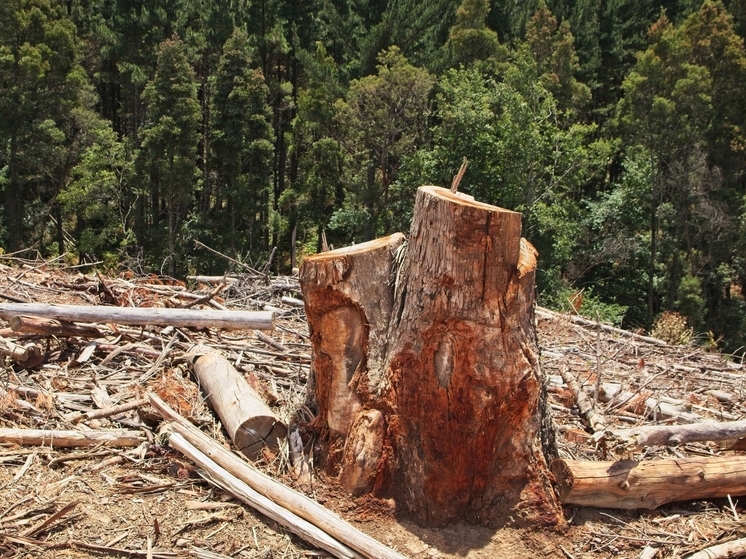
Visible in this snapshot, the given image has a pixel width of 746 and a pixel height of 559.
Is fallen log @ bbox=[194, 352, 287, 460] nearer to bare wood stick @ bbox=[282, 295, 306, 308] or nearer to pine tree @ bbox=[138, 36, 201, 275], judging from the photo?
bare wood stick @ bbox=[282, 295, 306, 308]

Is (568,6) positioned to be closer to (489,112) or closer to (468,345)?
(489,112)

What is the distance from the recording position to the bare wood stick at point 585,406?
5.27 meters

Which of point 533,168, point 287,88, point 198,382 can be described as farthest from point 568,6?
point 198,382

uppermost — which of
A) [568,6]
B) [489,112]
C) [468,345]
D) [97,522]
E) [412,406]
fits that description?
[568,6]

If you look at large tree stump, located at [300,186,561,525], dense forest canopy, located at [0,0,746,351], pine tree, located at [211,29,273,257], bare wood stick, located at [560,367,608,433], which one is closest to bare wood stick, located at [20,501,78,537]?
large tree stump, located at [300,186,561,525]

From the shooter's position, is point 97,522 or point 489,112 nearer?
point 97,522

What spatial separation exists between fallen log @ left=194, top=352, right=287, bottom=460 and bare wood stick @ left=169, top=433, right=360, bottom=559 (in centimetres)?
34

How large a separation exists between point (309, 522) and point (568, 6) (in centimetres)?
3218

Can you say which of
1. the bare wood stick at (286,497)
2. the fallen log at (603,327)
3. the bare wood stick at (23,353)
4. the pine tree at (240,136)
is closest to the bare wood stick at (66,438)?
the bare wood stick at (286,497)

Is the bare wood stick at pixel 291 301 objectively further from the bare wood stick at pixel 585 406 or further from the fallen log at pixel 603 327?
the bare wood stick at pixel 585 406

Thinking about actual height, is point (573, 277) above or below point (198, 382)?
below

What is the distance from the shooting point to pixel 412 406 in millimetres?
4082

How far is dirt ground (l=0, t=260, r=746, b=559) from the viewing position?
3.92 metres

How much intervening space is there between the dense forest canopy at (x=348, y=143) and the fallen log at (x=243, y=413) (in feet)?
49.0
